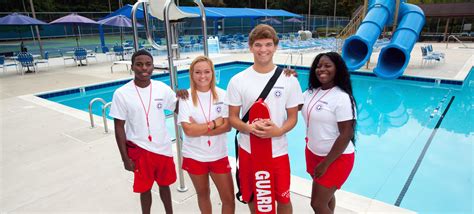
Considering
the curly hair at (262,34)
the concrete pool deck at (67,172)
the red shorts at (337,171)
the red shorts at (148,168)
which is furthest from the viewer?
the concrete pool deck at (67,172)

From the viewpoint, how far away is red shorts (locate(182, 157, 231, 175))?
2096 millimetres

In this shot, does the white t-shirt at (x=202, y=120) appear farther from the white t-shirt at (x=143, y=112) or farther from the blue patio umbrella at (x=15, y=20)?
the blue patio umbrella at (x=15, y=20)

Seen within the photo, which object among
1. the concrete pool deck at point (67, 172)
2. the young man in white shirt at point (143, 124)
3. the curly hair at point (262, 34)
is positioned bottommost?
the concrete pool deck at point (67, 172)

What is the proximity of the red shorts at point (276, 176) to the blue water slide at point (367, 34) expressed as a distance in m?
9.01

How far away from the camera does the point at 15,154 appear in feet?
13.6

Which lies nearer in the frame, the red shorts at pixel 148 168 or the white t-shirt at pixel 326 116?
the white t-shirt at pixel 326 116

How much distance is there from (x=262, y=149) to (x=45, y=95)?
27.2 feet

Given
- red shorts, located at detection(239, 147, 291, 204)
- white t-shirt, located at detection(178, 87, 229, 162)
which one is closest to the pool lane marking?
red shorts, located at detection(239, 147, 291, 204)

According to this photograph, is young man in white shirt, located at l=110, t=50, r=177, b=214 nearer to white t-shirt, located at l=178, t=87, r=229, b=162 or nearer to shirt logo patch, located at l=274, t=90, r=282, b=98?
white t-shirt, located at l=178, t=87, r=229, b=162

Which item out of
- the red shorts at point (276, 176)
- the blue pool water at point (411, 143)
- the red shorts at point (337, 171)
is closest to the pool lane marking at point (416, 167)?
the blue pool water at point (411, 143)

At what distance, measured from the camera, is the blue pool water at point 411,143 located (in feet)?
12.4

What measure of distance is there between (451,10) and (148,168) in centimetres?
2696

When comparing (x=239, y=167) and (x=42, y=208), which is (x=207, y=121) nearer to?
(x=239, y=167)

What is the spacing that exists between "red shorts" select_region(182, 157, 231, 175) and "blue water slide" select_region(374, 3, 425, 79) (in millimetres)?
9004
